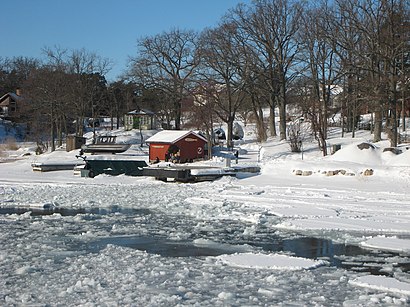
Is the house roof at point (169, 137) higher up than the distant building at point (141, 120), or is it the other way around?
the distant building at point (141, 120)

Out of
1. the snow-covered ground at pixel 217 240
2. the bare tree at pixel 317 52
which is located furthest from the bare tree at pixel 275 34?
the snow-covered ground at pixel 217 240

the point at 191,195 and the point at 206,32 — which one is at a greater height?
the point at 206,32

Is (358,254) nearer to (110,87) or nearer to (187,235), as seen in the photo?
(187,235)

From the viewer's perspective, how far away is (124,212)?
19969 mm

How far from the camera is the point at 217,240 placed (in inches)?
576

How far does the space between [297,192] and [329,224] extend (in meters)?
7.58

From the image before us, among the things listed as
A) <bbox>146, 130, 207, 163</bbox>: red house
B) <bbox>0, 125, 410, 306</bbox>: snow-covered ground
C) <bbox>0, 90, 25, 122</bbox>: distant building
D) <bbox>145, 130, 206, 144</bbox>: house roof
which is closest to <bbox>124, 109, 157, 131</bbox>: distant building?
<bbox>0, 90, 25, 122</bbox>: distant building

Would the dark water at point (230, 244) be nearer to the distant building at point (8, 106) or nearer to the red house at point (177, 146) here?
the red house at point (177, 146)

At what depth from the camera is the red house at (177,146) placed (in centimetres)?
4491

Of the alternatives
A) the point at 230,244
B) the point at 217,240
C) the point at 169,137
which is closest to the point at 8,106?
the point at 169,137

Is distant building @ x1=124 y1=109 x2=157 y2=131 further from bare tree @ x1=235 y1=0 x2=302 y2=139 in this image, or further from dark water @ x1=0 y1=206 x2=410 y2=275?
dark water @ x1=0 y1=206 x2=410 y2=275

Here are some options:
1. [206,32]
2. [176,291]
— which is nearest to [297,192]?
[176,291]

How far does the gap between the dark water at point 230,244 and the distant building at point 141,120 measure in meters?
58.2

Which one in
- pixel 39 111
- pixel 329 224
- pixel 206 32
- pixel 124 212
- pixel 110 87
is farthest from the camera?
pixel 110 87
